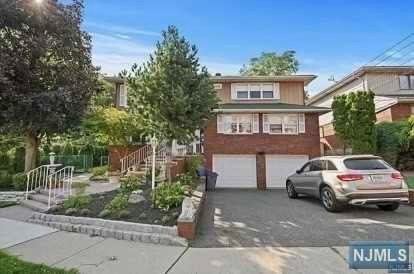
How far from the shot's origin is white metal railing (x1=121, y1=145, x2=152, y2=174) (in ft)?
46.4

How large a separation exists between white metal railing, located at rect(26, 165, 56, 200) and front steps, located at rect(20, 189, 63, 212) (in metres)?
0.59

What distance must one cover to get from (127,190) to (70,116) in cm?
370

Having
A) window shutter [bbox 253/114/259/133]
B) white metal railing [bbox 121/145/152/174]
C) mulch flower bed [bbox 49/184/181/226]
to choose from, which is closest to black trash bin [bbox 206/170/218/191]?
white metal railing [bbox 121/145/152/174]

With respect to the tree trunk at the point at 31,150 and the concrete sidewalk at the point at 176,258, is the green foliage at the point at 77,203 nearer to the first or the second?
the concrete sidewalk at the point at 176,258

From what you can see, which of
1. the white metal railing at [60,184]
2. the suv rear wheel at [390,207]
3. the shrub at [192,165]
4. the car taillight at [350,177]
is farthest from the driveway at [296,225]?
the white metal railing at [60,184]

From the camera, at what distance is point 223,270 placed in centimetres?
436

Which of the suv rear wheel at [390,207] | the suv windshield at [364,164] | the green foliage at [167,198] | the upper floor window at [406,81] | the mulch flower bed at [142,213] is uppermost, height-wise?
the upper floor window at [406,81]

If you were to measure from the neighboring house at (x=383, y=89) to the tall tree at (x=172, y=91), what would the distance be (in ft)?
35.4

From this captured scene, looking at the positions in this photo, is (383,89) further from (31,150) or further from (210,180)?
(31,150)

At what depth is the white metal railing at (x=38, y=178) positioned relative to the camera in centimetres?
1080

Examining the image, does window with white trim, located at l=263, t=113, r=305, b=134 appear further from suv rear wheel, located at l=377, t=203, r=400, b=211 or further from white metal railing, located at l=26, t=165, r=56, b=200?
white metal railing, located at l=26, t=165, r=56, b=200

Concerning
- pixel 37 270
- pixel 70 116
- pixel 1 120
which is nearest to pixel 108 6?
pixel 70 116

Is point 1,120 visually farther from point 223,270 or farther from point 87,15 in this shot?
point 223,270

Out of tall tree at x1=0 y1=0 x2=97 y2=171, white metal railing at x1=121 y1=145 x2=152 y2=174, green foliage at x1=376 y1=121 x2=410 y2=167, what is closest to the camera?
tall tree at x1=0 y1=0 x2=97 y2=171
